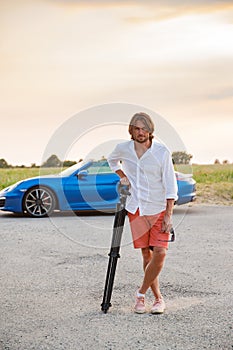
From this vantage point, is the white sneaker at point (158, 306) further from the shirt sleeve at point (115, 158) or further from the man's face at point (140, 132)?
the man's face at point (140, 132)

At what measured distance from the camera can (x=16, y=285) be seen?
24.1ft

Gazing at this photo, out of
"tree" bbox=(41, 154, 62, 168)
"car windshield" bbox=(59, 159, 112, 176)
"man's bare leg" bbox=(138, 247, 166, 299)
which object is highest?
"car windshield" bbox=(59, 159, 112, 176)

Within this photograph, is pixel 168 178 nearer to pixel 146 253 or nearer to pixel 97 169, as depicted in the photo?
pixel 146 253

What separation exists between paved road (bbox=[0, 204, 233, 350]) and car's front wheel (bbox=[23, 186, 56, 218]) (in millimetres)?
1792

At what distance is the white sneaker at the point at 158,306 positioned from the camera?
6090 millimetres

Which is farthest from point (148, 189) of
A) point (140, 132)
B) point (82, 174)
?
point (82, 174)

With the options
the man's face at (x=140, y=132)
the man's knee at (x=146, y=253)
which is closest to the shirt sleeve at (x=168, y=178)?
the man's face at (x=140, y=132)

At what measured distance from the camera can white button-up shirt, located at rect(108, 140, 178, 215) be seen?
18.9 feet

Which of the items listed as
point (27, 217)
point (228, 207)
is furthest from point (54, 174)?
point (228, 207)

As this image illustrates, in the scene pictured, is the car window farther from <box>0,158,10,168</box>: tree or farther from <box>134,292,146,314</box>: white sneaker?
<box>0,158,10,168</box>: tree

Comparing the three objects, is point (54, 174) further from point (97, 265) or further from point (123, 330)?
point (123, 330)

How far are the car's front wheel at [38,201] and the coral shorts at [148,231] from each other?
7741 mm

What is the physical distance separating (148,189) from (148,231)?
39 cm

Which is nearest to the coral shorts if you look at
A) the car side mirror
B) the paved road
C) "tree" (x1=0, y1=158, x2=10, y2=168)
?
the paved road
